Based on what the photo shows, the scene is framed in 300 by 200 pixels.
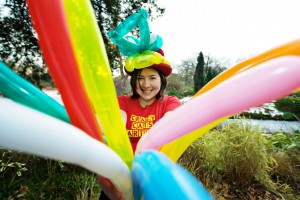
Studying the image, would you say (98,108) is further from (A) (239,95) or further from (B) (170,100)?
(B) (170,100)

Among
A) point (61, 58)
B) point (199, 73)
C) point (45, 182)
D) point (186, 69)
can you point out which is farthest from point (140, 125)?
point (186, 69)

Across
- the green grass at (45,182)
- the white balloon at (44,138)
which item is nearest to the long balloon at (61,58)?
the white balloon at (44,138)

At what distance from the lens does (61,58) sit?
0.82m

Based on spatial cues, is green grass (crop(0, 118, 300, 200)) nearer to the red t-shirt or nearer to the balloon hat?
the red t-shirt

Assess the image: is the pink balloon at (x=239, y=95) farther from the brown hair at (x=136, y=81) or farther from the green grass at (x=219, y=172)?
the green grass at (x=219, y=172)

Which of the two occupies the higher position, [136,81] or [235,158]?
[136,81]

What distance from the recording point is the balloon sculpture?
64 cm

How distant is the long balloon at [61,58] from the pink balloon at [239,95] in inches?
10.9

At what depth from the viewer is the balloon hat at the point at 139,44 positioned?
4.63ft

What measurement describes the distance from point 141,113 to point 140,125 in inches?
4.0

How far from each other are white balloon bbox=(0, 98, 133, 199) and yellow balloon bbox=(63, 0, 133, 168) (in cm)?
22

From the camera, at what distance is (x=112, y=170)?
79 centimetres

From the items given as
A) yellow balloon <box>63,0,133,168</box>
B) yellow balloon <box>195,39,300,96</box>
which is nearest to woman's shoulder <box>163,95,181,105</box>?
yellow balloon <box>195,39,300,96</box>

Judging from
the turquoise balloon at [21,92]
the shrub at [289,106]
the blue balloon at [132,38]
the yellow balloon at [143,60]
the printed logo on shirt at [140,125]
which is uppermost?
the blue balloon at [132,38]
